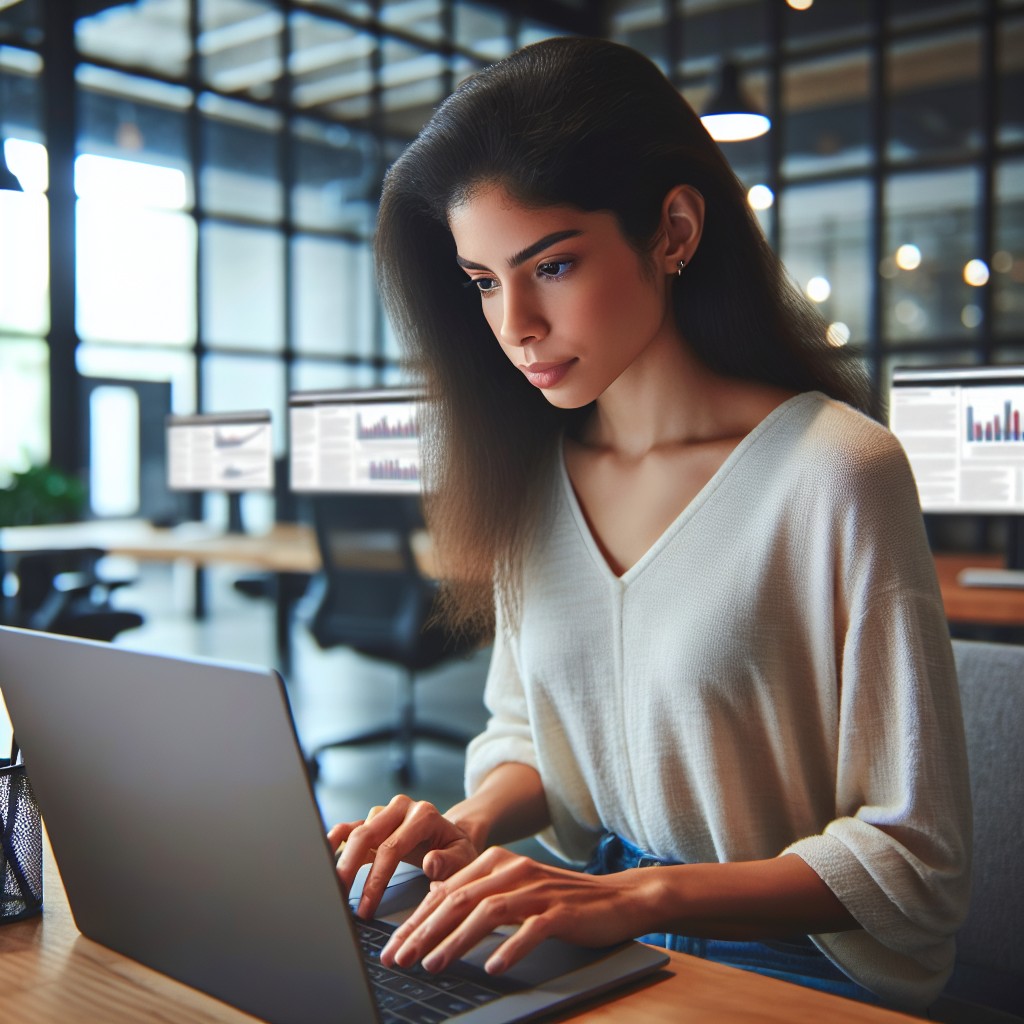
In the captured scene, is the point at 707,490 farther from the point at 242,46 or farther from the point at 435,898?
the point at 242,46

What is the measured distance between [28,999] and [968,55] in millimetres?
6439

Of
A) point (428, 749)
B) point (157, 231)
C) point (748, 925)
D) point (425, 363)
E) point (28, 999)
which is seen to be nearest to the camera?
point (28, 999)

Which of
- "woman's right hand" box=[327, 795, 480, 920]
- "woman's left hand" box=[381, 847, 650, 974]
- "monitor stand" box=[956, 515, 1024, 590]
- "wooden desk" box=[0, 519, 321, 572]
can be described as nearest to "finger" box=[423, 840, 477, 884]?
"woman's right hand" box=[327, 795, 480, 920]

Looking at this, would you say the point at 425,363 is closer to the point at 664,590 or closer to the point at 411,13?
the point at 664,590

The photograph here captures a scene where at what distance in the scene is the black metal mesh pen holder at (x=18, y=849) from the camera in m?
0.81

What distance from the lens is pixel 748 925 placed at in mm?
866

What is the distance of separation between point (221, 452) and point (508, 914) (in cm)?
355

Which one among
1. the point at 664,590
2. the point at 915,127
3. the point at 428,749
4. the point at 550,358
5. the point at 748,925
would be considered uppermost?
the point at 915,127

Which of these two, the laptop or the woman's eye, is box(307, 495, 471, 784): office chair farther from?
the laptop

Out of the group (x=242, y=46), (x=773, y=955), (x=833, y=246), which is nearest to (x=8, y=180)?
(x=242, y=46)

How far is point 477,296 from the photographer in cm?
123

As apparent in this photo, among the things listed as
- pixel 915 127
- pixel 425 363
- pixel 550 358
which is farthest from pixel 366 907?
pixel 915 127

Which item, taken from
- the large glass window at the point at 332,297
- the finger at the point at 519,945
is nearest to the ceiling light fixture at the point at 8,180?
the large glass window at the point at 332,297

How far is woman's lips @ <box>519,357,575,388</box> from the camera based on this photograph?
39.1 inches
